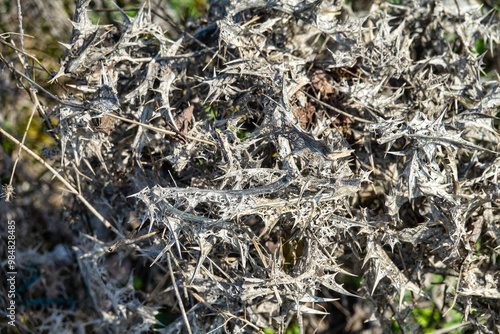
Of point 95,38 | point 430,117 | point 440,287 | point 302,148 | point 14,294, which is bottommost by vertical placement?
point 440,287

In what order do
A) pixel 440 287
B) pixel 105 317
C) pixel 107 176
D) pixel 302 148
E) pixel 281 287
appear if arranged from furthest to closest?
pixel 440 287
pixel 105 317
pixel 107 176
pixel 281 287
pixel 302 148

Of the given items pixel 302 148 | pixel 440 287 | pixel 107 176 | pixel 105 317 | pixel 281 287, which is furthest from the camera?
pixel 440 287

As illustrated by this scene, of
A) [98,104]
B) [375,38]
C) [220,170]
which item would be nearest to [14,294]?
[98,104]

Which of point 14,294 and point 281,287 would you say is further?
point 14,294

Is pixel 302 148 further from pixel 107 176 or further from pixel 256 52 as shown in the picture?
pixel 107 176

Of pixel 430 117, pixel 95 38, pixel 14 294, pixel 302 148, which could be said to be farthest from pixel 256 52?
pixel 14 294

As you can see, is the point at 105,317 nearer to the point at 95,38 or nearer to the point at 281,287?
the point at 281,287

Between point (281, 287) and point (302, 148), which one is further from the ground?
point (302, 148)
